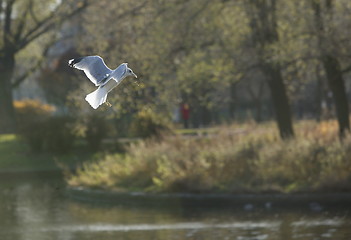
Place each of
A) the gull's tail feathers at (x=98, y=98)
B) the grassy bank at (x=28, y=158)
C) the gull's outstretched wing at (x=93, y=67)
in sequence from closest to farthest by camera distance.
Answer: the gull's tail feathers at (x=98, y=98)
the gull's outstretched wing at (x=93, y=67)
the grassy bank at (x=28, y=158)

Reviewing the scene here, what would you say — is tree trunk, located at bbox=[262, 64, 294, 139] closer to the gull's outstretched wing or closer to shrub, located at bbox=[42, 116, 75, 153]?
shrub, located at bbox=[42, 116, 75, 153]

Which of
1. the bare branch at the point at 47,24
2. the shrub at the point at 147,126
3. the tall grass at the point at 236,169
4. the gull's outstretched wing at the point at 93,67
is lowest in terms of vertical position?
the tall grass at the point at 236,169

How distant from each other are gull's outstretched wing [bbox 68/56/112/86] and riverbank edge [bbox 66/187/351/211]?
10642mm

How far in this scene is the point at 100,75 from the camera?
7863 mm

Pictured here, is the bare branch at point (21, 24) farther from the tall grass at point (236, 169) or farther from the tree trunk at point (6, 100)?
the tall grass at point (236, 169)

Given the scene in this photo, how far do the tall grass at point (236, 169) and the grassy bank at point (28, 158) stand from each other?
1085cm

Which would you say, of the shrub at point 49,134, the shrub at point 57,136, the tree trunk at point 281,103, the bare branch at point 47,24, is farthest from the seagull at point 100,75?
the bare branch at point 47,24

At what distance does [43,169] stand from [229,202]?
15559 mm

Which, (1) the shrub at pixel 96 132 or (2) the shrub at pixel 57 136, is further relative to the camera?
(1) the shrub at pixel 96 132

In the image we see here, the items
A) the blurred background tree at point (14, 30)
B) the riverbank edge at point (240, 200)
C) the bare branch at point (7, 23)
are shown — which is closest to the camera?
the riverbank edge at point (240, 200)

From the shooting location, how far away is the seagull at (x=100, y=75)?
719 centimetres

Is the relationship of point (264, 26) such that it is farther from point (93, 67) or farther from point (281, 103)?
point (93, 67)

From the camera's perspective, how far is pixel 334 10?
21.8 meters

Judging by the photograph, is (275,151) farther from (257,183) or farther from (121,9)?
(121,9)
